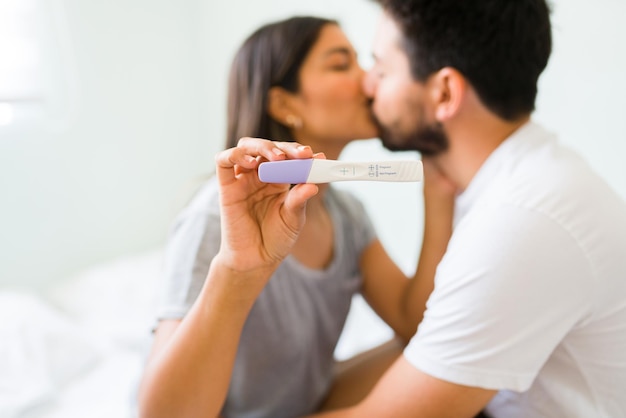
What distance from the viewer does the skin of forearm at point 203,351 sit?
0.57m

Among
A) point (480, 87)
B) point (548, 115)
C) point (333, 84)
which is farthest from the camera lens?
point (548, 115)

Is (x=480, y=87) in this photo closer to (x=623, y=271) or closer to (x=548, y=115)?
(x=623, y=271)

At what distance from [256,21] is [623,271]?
65.0 inches

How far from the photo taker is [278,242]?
1.85 feet

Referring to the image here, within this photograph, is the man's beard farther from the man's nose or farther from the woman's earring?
the woman's earring

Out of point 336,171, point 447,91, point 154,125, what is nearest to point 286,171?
point 336,171

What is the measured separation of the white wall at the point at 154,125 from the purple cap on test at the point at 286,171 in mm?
910

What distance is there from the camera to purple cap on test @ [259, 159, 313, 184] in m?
0.46

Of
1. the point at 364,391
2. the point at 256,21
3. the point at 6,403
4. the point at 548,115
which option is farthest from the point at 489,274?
the point at 256,21

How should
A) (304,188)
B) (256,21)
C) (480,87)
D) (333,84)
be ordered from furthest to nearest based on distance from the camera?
(256,21), (333,84), (480,87), (304,188)

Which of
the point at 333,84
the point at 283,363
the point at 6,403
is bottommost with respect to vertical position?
the point at 6,403

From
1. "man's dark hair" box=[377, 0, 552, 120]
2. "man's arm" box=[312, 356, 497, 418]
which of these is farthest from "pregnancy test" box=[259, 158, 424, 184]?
"man's dark hair" box=[377, 0, 552, 120]

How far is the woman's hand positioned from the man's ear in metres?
0.38

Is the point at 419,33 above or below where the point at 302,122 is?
above
